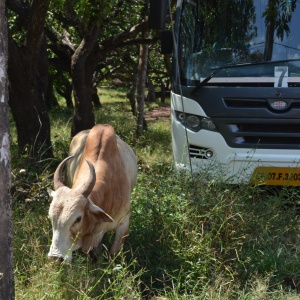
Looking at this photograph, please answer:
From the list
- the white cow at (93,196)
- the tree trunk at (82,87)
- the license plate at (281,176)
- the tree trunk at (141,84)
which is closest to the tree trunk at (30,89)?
the tree trunk at (82,87)

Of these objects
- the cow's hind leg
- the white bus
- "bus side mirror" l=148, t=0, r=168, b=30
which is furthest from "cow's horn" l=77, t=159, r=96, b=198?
"bus side mirror" l=148, t=0, r=168, b=30

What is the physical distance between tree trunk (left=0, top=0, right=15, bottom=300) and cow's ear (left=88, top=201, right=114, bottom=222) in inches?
54.7

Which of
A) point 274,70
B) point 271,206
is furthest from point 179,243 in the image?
point 274,70

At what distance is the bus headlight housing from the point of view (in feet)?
26.2

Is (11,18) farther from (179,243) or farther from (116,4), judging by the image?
(179,243)

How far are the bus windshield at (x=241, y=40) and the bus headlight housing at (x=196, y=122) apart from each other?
1.31 feet

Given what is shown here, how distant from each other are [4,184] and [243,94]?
13.8 feet

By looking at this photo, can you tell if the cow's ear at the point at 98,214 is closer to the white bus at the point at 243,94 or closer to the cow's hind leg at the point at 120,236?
the cow's hind leg at the point at 120,236

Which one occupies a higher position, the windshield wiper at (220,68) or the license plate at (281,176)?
the windshield wiper at (220,68)

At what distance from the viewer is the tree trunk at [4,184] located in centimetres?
418

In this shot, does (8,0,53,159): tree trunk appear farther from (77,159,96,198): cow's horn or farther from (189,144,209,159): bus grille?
(77,159,96,198): cow's horn

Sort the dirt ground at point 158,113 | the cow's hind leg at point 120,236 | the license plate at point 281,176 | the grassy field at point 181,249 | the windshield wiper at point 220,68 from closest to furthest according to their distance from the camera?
the grassy field at point 181,249
the cow's hind leg at point 120,236
the license plate at point 281,176
the windshield wiper at point 220,68
the dirt ground at point 158,113

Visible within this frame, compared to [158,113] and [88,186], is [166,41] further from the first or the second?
[158,113]

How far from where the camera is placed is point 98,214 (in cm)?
574
